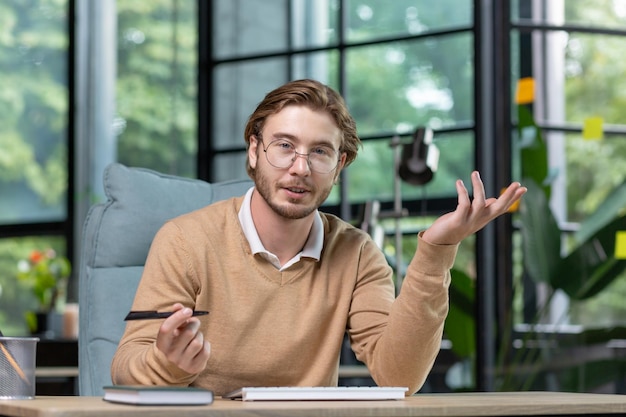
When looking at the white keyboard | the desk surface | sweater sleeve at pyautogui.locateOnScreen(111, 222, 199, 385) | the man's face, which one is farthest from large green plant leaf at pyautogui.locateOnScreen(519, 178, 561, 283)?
the white keyboard

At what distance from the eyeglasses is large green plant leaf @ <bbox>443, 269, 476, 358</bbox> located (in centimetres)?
191

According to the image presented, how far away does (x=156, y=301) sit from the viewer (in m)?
1.81

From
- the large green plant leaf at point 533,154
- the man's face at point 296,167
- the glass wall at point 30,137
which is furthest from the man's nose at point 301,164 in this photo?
the glass wall at point 30,137

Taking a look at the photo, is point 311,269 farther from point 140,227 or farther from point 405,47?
point 405,47

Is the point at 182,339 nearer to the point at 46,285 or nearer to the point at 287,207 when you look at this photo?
the point at 287,207

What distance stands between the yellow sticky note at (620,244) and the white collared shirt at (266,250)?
1.81 metres

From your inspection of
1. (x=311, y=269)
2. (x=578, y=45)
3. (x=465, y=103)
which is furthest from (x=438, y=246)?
(x=465, y=103)

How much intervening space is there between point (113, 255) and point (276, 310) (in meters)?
0.46

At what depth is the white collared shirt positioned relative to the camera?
1.93 metres

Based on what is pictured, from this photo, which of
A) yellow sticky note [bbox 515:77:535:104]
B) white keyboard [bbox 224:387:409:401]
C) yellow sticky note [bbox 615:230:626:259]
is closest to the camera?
white keyboard [bbox 224:387:409:401]

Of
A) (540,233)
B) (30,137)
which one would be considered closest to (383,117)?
(540,233)

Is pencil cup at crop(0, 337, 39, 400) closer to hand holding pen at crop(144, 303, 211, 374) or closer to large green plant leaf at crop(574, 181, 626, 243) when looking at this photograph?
hand holding pen at crop(144, 303, 211, 374)

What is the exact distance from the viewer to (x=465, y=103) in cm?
439

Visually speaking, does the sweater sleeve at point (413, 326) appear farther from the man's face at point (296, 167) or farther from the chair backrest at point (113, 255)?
the chair backrest at point (113, 255)
